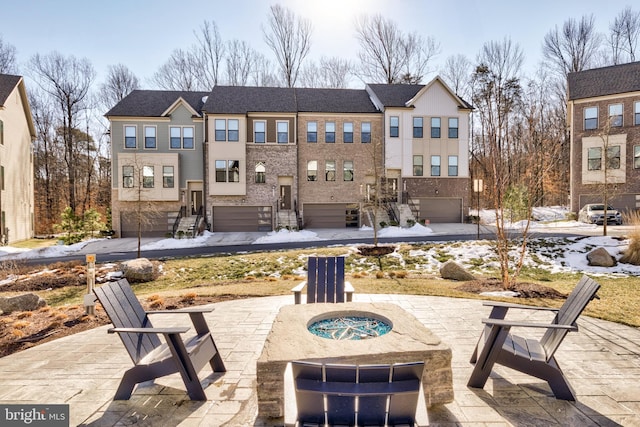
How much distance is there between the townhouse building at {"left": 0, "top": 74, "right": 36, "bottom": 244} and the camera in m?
22.8

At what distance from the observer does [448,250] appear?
50.5 feet

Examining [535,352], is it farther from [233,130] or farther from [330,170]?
[233,130]

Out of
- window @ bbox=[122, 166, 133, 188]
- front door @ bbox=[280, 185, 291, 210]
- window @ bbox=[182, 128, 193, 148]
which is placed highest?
window @ bbox=[182, 128, 193, 148]

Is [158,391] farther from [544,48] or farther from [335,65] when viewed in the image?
[544,48]

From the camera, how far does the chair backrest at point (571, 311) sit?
3561mm

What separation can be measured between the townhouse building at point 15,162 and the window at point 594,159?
136 ft

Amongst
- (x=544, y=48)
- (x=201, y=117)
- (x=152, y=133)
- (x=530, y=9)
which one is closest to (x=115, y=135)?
(x=152, y=133)

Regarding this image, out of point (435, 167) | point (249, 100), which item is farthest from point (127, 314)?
point (435, 167)

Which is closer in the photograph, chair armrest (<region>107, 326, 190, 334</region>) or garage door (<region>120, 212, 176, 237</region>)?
chair armrest (<region>107, 326, 190, 334</region>)

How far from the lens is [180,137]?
1001 inches

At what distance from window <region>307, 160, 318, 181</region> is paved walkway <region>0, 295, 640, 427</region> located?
68.7ft

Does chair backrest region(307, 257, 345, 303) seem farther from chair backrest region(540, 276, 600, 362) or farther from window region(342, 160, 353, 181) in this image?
window region(342, 160, 353, 181)

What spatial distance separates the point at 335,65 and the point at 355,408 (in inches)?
1543

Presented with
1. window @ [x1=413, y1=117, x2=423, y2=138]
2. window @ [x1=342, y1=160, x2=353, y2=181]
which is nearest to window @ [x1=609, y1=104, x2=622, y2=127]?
window @ [x1=413, y1=117, x2=423, y2=138]
